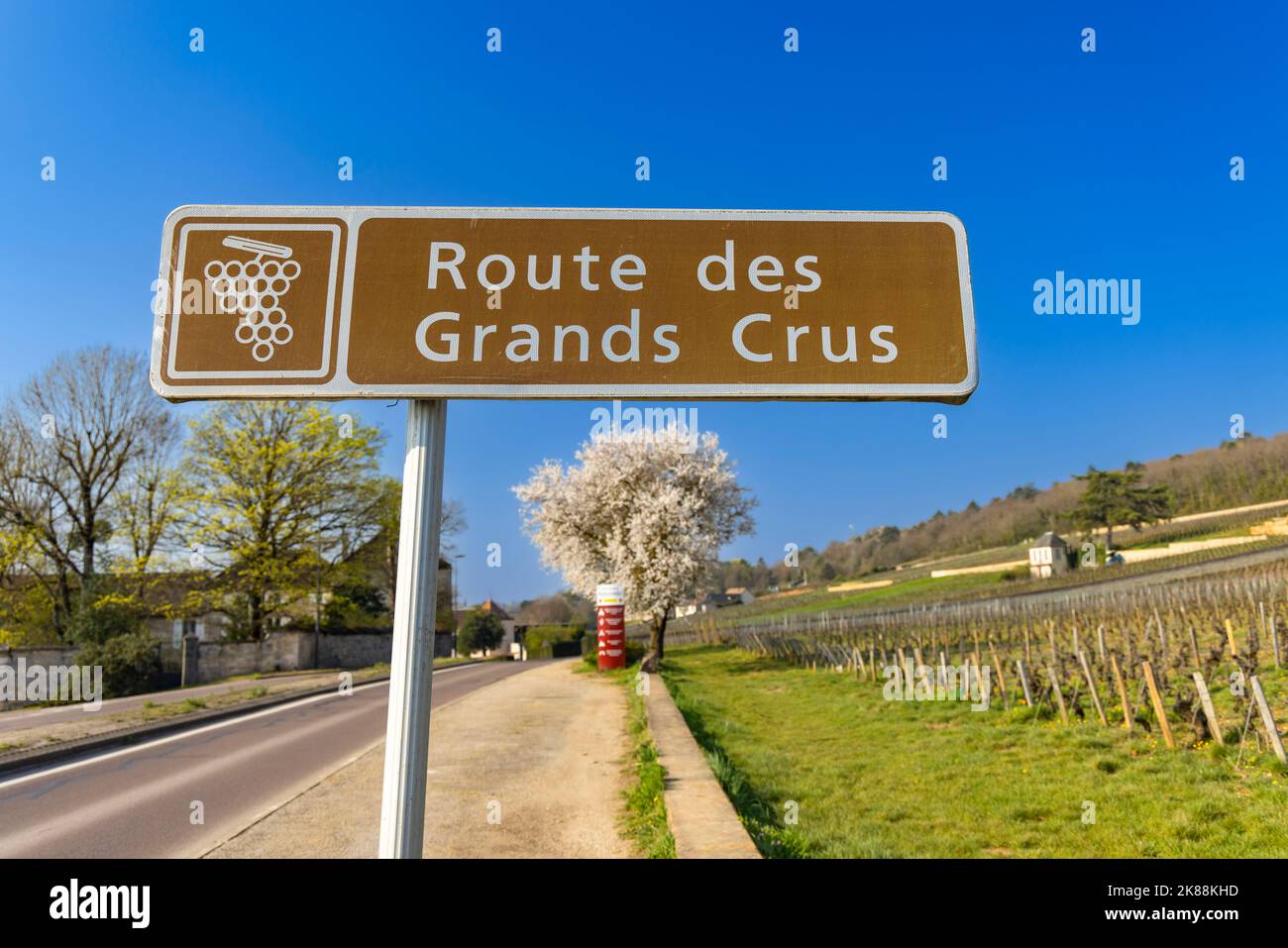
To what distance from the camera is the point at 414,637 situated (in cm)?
167

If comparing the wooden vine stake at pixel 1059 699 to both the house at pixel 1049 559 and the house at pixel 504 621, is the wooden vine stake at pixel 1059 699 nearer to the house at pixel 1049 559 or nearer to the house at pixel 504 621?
the house at pixel 1049 559

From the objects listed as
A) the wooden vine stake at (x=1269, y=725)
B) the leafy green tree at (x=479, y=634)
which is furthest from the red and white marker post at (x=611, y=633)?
the leafy green tree at (x=479, y=634)

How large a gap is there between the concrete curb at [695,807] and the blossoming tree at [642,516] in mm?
16342

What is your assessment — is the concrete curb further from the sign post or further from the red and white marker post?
the red and white marker post

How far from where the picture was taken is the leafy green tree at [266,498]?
97.8 ft

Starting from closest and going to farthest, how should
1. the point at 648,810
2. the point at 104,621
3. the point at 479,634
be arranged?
the point at 648,810 < the point at 104,621 < the point at 479,634

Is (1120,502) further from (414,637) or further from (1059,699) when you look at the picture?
(414,637)

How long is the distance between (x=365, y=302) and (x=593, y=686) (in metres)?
17.6

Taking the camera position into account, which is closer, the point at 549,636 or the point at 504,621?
the point at 549,636

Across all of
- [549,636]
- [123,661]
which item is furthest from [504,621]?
[123,661]

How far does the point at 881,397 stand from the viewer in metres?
1.72

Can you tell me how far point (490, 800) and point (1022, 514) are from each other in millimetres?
91003
